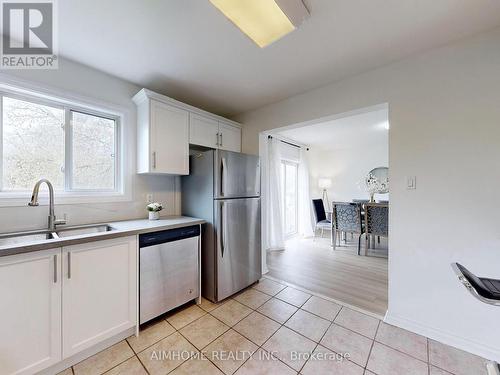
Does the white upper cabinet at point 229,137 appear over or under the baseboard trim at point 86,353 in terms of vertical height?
over

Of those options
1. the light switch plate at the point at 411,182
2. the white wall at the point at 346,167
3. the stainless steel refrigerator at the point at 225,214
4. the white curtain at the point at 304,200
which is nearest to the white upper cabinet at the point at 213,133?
the stainless steel refrigerator at the point at 225,214

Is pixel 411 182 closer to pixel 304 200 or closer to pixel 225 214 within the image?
pixel 225 214

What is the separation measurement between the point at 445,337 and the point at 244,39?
9.14ft

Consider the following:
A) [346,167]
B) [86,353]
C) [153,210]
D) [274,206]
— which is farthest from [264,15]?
[346,167]

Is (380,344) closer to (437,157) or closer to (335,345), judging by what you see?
(335,345)

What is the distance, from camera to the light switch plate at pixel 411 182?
1.74 meters

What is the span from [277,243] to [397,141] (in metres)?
2.83

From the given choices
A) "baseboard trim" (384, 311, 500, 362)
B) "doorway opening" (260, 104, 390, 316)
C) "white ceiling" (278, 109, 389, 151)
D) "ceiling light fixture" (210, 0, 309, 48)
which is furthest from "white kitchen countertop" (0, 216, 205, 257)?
"white ceiling" (278, 109, 389, 151)

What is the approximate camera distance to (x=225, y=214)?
7.13 feet

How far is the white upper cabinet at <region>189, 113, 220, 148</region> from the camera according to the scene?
2.40 metres

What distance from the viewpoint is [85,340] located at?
1410mm

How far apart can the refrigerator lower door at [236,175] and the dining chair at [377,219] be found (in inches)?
86.3

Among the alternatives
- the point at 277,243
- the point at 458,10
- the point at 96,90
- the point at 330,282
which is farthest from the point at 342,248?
the point at 96,90

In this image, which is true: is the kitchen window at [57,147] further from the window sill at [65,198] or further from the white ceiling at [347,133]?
the white ceiling at [347,133]
